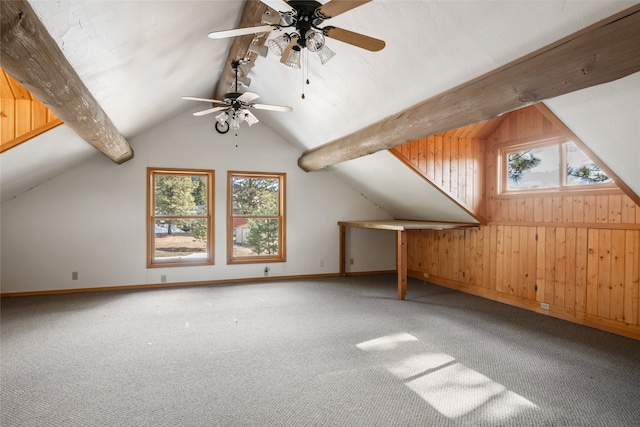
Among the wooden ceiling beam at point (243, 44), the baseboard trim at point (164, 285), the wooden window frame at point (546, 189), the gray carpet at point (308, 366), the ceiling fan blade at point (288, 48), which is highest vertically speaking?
the wooden ceiling beam at point (243, 44)

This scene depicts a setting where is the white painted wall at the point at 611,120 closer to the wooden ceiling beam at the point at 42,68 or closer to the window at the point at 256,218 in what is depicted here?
the wooden ceiling beam at the point at 42,68

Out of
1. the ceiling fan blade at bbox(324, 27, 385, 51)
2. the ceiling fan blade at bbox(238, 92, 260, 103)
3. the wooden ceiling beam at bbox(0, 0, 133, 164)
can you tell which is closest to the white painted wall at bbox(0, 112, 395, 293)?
the ceiling fan blade at bbox(238, 92, 260, 103)

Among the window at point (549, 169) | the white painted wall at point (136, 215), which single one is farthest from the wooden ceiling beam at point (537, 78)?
the white painted wall at point (136, 215)

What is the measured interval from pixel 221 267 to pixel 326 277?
2.01m

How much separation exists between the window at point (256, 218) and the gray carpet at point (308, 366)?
180 centimetres

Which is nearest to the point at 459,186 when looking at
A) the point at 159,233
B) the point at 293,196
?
the point at 293,196

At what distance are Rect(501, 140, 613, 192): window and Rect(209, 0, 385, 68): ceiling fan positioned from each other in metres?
3.35

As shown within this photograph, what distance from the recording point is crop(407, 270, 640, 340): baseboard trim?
3.69m

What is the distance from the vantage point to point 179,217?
6.11 m

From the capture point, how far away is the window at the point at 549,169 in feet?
13.5

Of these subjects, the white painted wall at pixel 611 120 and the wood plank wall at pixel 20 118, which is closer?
the white painted wall at pixel 611 120

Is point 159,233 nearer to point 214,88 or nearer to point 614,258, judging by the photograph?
point 214,88

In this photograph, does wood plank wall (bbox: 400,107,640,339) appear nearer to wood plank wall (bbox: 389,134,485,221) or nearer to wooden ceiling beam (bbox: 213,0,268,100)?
wood plank wall (bbox: 389,134,485,221)

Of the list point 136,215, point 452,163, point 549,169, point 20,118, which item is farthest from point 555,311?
point 136,215
